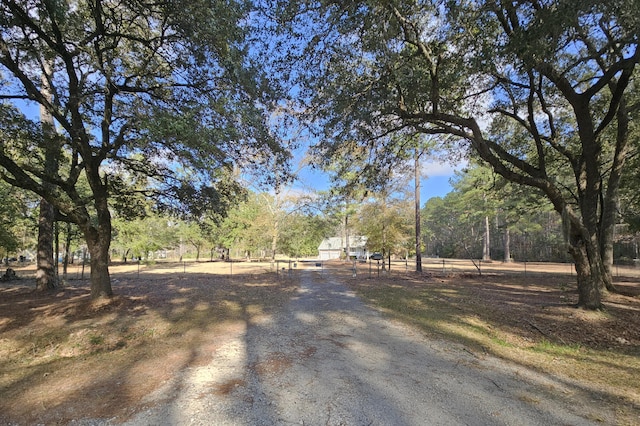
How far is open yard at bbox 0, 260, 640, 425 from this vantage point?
3.73m

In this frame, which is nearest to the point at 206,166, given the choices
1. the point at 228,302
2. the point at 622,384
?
the point at 228,302

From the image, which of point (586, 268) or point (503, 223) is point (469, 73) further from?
point (503, 223)

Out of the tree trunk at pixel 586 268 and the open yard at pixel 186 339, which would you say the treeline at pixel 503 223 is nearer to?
the tree trunk at pixel 586 268

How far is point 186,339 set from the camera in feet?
20.1

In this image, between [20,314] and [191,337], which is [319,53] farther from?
[20,314]

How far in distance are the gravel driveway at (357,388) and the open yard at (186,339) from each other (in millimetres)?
313

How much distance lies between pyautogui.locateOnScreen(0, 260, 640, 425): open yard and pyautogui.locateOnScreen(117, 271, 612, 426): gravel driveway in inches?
12.3

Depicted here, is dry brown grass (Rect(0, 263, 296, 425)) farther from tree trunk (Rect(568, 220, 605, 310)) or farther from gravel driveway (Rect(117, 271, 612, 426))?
tree trunk (Rect(568, 220, 605, 310))

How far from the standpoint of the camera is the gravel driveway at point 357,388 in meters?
3.16

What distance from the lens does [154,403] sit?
135 inches

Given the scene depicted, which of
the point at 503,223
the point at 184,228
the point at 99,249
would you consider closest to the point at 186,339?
the point at 99,249

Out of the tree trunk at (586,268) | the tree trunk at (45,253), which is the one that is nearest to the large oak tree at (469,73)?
the tree trunk at (586,268)

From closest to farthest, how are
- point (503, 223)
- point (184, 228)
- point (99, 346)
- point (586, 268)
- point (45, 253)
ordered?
point (99, 346) → point (586, 268) → point (45, 253) → point (184, 228) → point (503, 223)

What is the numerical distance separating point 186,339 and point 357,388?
3.75 m
